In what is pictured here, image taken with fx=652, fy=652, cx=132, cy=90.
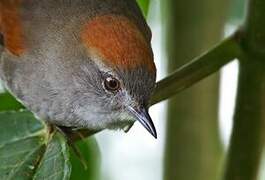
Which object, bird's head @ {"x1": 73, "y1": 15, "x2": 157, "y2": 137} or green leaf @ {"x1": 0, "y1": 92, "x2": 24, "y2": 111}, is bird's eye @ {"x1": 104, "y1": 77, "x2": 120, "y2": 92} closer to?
bird's head @ {"x1": 73, "y1": 15, "x2": 157, "y2": 137}

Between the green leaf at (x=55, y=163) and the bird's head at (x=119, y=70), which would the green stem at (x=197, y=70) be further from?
the green leaf at (x=55, y=163)

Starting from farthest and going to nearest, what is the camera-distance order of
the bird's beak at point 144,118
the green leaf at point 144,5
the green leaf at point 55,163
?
1. the green leaf at point 144,5
2. the bird's beak at point 144,118
3. the green leaf at point 55,163

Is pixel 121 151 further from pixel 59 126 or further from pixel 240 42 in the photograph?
pixel 240 42

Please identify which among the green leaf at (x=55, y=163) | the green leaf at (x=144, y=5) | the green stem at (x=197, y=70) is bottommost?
the green leaf at (x=144, y=5)

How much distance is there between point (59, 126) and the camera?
9.34 feet

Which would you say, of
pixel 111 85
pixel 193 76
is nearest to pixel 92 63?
pixel 111 85

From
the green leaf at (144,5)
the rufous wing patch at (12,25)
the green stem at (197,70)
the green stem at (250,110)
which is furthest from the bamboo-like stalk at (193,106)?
the rufous wing patch at (12,25)

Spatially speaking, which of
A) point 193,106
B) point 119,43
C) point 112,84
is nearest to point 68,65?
point 112,84

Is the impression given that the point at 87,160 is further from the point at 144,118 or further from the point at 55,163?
the point at 55,163

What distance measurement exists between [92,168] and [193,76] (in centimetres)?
76

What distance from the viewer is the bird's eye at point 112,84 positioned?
2801 mm

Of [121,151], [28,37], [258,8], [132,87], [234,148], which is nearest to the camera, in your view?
[258,8]

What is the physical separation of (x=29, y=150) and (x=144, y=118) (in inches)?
19.7

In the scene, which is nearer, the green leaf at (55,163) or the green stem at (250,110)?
the green leaf at (55,163)
